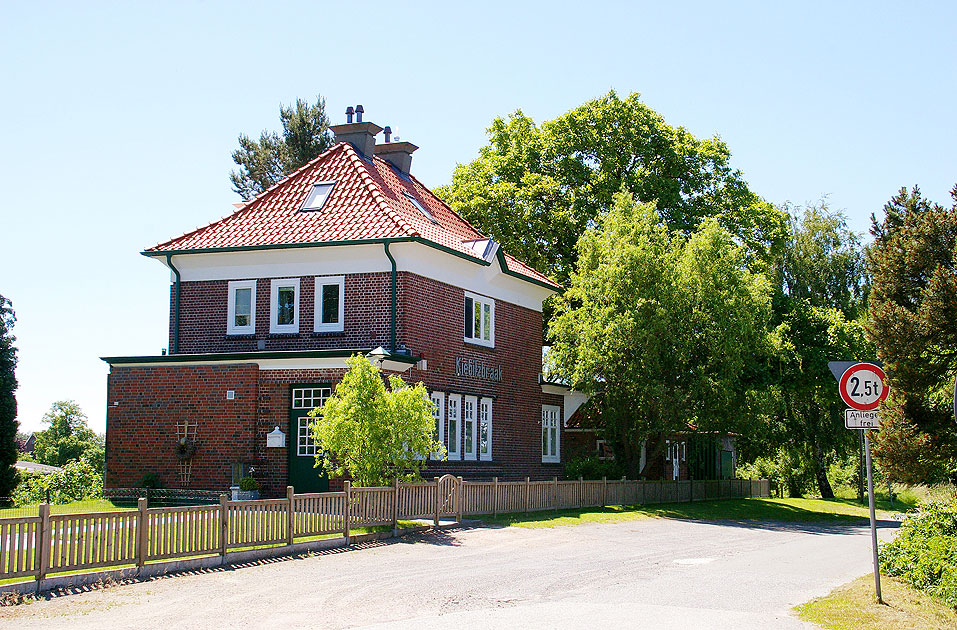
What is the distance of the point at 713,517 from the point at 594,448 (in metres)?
8.52

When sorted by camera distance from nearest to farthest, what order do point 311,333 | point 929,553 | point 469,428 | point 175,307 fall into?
point 929,553 < point 311,333 < point 175,307 < point 469,428

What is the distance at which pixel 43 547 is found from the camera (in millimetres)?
13023

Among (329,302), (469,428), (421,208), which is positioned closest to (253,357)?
(329,302)

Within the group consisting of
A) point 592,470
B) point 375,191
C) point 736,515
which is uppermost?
point 375,191

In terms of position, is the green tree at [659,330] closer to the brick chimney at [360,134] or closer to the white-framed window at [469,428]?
the white-framed window at [469,428]

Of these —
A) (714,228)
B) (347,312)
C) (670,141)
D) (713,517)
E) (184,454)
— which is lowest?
(713,517)

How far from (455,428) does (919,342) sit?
510 inches

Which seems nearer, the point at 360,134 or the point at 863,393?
the point at 863,393

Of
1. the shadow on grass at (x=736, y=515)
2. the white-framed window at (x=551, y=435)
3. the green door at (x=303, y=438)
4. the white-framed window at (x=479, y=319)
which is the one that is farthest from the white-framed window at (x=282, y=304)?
the white-framed window at (x=551, y=435)

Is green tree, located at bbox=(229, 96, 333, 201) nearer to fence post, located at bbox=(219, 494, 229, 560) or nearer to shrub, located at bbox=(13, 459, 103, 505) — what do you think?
shrub, located at bbox=(13, 459, 103, 505)

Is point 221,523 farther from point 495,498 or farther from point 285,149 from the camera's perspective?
point 285,149

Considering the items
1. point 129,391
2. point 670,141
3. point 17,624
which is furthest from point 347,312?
point 670,141

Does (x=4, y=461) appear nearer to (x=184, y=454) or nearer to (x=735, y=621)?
(x=184, y=454)

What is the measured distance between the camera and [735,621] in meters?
11.7
